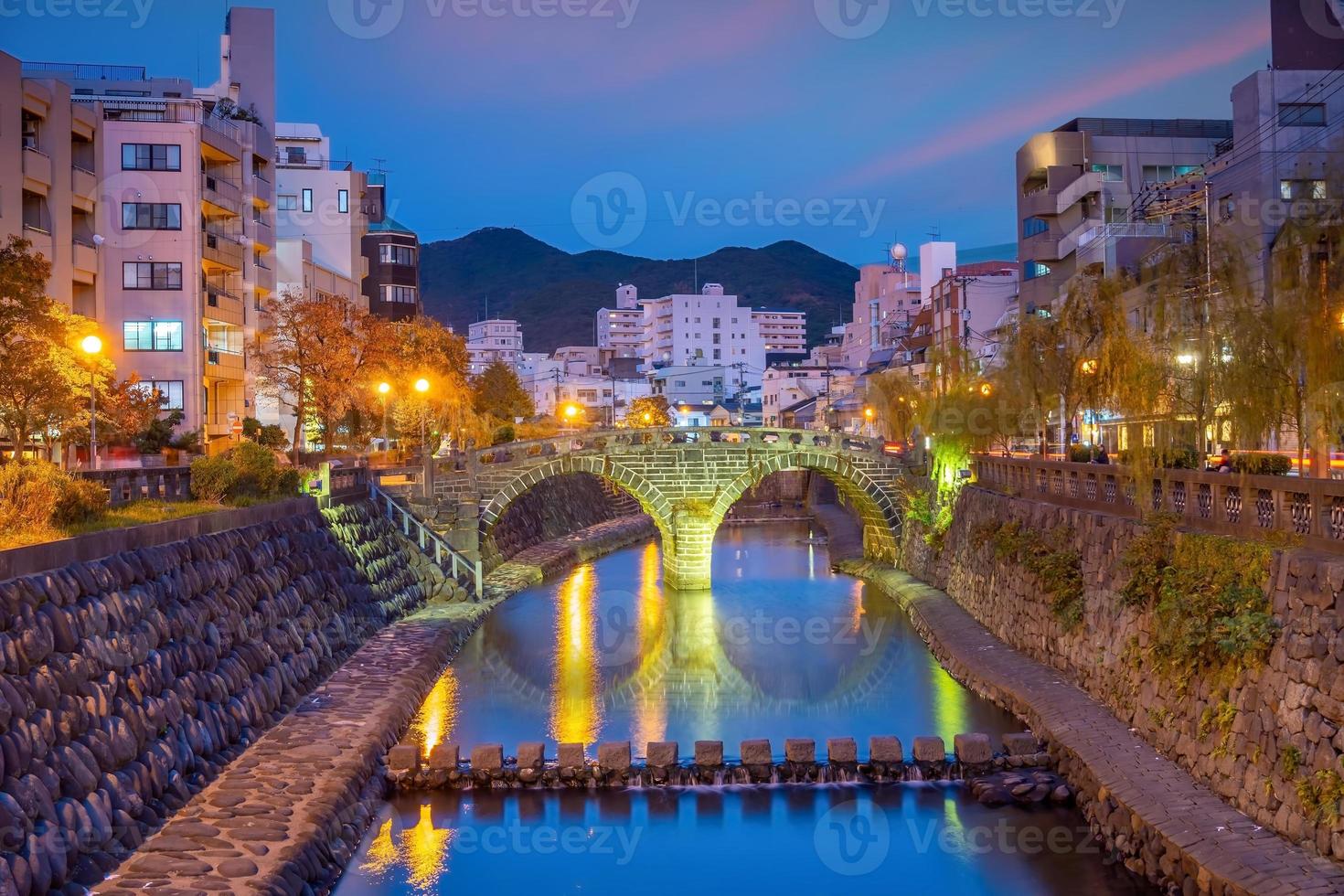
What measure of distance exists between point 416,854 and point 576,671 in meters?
10.7

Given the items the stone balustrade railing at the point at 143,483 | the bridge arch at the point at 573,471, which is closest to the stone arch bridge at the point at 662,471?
the bridge arch at the point at 573,471

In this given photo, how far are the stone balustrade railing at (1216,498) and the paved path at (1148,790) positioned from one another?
2902mm

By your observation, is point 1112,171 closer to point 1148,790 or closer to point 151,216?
point 151,216

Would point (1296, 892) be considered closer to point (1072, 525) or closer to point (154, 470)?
point (1072, 525)

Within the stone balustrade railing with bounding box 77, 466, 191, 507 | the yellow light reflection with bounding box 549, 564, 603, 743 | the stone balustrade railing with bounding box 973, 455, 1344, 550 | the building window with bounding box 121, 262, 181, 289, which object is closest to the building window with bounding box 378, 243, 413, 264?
the building window with bounding box 121, 262, 181, 289

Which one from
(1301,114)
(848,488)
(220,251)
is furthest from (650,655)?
(1301,114)

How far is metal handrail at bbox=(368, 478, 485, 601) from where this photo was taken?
31938 mm

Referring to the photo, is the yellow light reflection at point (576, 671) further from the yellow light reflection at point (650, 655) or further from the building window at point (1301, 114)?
the building window at point (1301, 114)

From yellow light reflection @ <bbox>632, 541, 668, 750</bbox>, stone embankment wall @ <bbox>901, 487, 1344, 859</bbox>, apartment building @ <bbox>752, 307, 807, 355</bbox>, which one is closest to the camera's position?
stone embankment wall @ <bbox>901, 487, 1344, 859</bbox>

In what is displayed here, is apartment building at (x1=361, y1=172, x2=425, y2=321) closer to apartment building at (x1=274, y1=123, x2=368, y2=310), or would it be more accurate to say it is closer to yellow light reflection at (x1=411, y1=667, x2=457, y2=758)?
apartment building at (x1=274, y1=123, x2=368, y2=310)

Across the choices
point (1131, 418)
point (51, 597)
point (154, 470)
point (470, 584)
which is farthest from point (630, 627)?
point (51, 597)

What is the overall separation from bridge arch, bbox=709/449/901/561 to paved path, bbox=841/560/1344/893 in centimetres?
1261

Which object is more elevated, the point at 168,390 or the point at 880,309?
the point at 880,309

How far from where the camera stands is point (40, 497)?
561 inches
